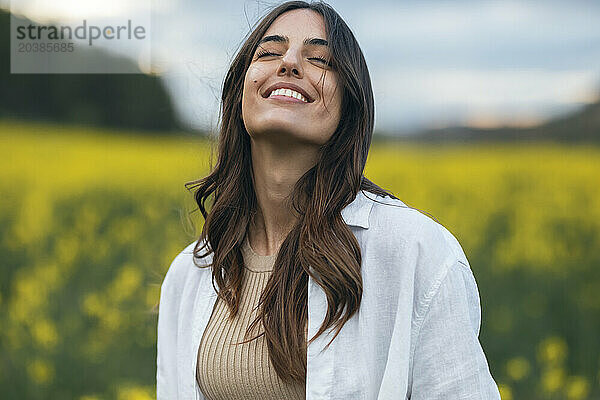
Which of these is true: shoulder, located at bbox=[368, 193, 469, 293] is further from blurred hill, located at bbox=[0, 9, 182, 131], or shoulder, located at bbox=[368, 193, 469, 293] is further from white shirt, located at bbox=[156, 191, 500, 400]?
blurred hill, located at bbox=[0, 9, 182, 131]

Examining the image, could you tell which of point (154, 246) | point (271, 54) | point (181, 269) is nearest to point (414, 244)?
point (271, 54)

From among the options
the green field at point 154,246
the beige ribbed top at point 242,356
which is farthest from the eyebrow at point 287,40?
→ the green field at point 154,246

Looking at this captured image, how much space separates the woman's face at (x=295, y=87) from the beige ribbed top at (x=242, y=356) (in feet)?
0.82

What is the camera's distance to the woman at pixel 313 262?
1.18 m

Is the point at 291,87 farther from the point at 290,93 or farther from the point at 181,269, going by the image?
the point at 181,269

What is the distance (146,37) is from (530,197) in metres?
1.99

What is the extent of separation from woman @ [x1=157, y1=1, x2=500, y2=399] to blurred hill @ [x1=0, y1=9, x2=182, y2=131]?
2.71m

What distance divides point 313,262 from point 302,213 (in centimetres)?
12

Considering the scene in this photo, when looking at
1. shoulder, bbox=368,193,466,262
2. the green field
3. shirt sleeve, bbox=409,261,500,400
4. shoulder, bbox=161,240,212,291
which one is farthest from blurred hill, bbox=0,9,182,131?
shirt sleeve, bbox=409,261,500,400

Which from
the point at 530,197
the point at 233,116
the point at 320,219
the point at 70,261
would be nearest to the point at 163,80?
the point at 70,261

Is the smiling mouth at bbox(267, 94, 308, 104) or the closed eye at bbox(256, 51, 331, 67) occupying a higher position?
the closed eye at bbox(256, 51, 331, 67)

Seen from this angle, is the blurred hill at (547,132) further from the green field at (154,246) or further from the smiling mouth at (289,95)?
the smiling mouth at (289,95)

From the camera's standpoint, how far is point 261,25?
140 centimetres

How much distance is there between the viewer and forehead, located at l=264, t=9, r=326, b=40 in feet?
4.39
